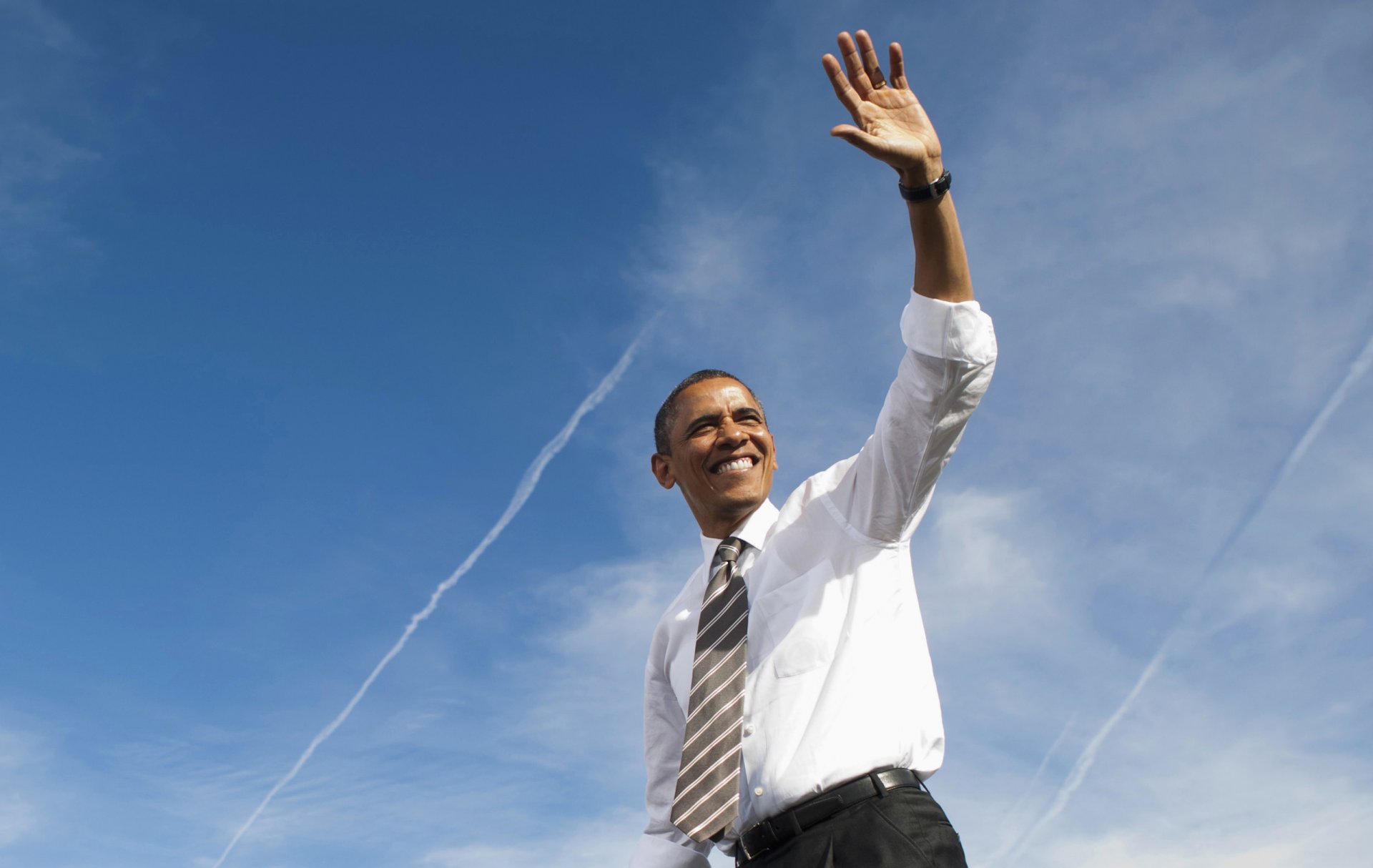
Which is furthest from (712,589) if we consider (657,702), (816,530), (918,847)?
(918,847)

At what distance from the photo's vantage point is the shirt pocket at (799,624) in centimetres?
527

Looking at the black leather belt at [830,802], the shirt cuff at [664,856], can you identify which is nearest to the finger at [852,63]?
the black leather belt at [830,802]

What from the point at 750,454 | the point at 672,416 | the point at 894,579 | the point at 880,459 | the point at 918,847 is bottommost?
the point at 918,847

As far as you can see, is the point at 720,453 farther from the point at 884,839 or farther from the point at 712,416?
the point at 884,839

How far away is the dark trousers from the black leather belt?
0.02 meters

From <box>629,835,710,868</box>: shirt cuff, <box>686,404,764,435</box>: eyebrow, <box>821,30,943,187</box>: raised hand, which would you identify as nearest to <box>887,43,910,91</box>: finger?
<box>821,30,943,187</box>: raised hand

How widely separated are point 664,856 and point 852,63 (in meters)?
4.47

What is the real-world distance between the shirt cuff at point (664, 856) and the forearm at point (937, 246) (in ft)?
11.3

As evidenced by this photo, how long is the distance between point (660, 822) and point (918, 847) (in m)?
2.12

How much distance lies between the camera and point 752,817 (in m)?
5.04

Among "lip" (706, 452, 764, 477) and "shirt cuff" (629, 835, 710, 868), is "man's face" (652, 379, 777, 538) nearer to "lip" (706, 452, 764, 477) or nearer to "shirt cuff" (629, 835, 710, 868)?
"lip" (706, 452, 764, 477)

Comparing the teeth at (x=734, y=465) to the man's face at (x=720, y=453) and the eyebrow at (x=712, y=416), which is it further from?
the eyebrow at (x=712, y=416)

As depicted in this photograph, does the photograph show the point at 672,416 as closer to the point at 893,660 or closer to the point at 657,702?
the point at 657,702

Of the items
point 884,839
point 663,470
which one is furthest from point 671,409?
point 884,839
